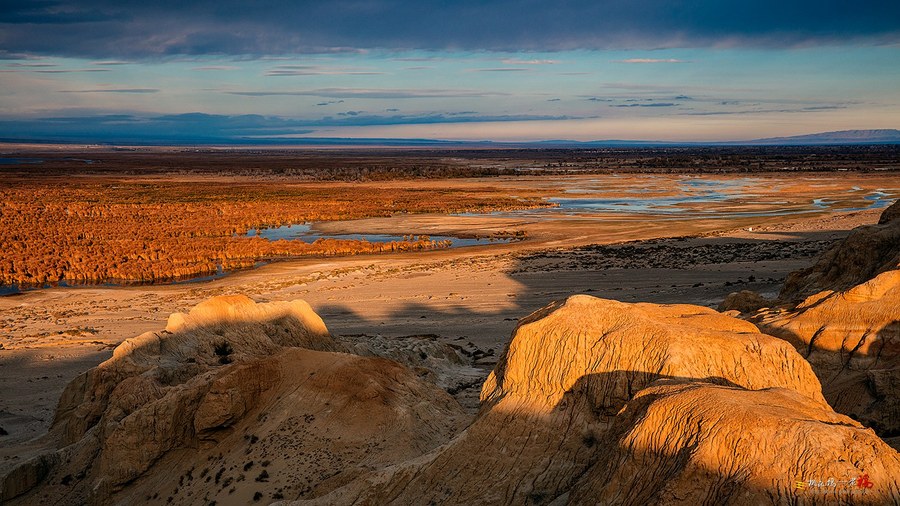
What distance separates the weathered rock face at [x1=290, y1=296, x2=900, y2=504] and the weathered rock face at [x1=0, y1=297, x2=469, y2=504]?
147 cm

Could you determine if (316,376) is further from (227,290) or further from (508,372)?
(227,290)

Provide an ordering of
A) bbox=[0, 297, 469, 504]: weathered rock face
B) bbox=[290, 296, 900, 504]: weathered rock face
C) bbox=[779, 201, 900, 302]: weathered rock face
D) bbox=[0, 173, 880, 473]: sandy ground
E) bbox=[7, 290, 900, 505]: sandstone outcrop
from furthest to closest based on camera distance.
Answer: bbox=[0, 173, 880, 473]: sandy ground
bbox=[779, 201, 900, 302]: weathered rock face
bbox=[0, 297, 469, 504]: weathered rock face
bbox=[7, 290, 900, 505]: sandstone outcrop
bbox=[290, 296, 900, 504]: weathered rock face

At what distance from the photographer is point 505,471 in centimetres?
852

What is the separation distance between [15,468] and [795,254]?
31.0m

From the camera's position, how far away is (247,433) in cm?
1123

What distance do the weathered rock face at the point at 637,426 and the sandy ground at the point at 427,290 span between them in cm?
794

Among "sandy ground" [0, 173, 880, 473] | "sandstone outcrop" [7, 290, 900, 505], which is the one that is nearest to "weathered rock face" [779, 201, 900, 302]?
"sandstone outcrop" [7, 290, 900, 505]

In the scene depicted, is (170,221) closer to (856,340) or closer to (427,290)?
(427,290)

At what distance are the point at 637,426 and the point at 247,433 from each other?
251 inches

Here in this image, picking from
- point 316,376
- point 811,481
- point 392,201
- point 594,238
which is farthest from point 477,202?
point 811,481

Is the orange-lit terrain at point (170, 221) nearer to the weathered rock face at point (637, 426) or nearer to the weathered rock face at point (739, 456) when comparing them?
the weathered rock face at point (637, 426)

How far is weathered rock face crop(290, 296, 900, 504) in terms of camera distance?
20.0ft

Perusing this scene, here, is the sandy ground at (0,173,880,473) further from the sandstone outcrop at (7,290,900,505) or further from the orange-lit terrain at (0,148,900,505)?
the sandstone outcrop at (7,290,900,505)

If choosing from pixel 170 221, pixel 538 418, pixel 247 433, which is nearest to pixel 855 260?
pixel 538 418
